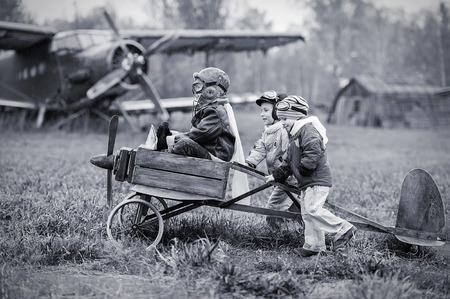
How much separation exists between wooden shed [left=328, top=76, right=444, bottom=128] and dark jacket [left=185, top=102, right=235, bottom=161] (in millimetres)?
28475

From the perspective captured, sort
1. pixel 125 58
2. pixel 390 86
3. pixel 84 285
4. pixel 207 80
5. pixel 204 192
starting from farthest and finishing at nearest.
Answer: pixel 390 86
pixel 125 58
pixel 207 80
pixel 204 192
pixel 84 285

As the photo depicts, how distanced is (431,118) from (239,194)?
30.9 metres

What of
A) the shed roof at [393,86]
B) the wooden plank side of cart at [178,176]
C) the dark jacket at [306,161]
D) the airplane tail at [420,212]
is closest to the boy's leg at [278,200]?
the dark jacket at [306,161]

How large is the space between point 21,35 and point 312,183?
15.9 metres

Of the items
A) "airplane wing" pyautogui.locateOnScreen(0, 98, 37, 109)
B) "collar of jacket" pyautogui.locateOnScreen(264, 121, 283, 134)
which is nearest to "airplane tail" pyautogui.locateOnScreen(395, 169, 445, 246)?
"collar of jacket" pyautogui.locateOnScreen(264, 121, 283, 134)

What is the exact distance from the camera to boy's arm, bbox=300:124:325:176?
4188mm

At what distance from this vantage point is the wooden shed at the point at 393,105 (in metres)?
31.7

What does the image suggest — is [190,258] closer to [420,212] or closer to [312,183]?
[312,183]

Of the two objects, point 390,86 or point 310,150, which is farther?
point 390,86

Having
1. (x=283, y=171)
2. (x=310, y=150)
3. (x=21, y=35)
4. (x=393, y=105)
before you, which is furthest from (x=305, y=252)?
(x=393, y=105)

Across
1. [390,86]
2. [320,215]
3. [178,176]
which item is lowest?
[320,215]

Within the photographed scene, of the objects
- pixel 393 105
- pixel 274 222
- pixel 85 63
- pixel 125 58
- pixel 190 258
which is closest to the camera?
pixel 190 258

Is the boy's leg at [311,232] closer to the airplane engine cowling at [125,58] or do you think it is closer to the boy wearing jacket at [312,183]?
the boy wearing jacket at [312,183]

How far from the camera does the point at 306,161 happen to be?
13.7 ft
